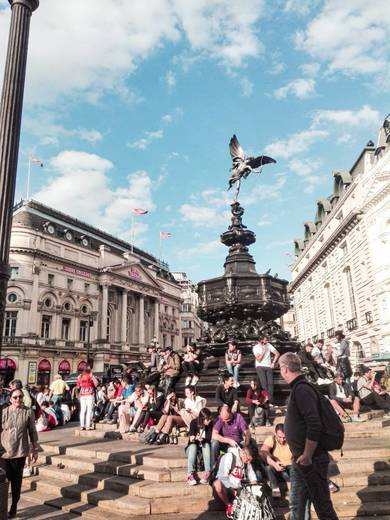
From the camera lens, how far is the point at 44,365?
159 feet

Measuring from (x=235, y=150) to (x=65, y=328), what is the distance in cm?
4624

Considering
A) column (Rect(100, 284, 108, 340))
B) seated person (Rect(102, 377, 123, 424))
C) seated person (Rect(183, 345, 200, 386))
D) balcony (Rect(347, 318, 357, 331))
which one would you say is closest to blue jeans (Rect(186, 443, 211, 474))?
seated person (Rect(183, 345, 200, 386))

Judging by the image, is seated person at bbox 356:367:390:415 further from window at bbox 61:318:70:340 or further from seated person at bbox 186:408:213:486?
window at bbox 61:318:70:340

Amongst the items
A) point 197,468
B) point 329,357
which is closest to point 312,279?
point 329,357

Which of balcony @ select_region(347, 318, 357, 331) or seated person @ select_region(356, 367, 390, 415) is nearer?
seated person @ select_region(356, 367, 390, 415)

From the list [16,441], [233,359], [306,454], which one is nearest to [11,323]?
[233,359]

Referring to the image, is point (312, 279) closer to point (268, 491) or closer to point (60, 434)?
point (60, 434)

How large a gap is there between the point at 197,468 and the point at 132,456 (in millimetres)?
1588

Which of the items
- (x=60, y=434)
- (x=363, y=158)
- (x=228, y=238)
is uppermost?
(x=363, y=158)

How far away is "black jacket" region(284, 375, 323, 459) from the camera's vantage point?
3.58 metres

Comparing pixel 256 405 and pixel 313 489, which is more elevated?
pixel 256 405

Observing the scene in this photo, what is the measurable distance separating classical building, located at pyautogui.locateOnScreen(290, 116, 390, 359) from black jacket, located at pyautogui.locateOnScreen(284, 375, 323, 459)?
1034 inches

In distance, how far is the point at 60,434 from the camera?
11.8m

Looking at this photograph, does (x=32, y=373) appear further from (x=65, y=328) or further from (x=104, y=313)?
(x=104, y=313)
